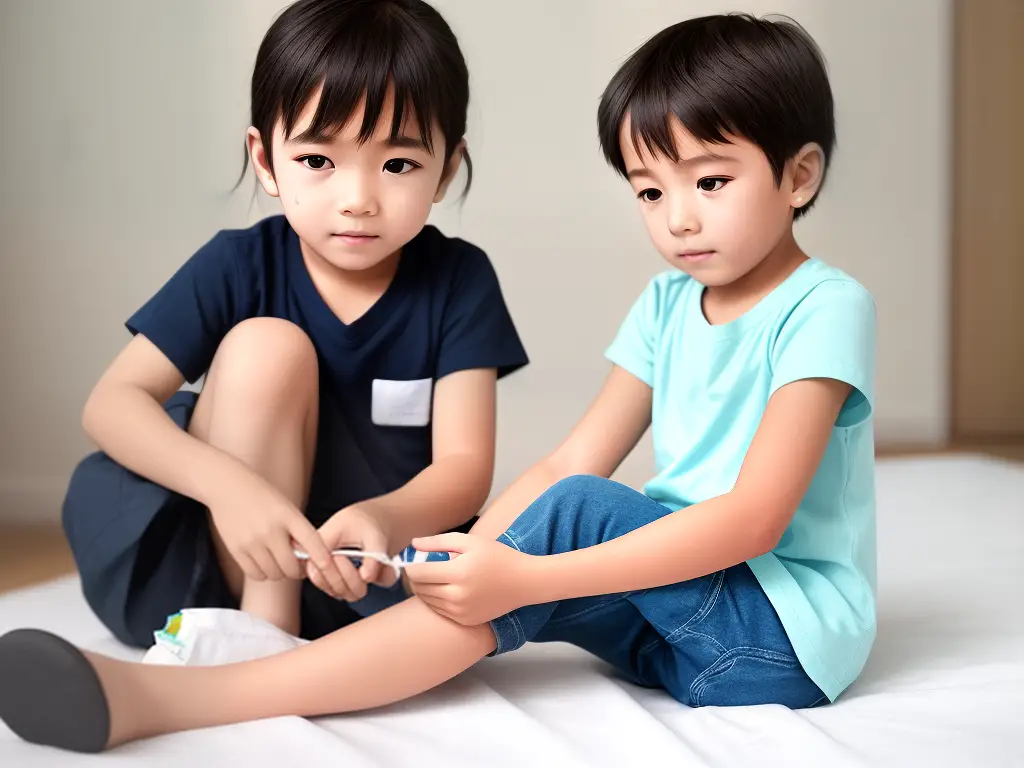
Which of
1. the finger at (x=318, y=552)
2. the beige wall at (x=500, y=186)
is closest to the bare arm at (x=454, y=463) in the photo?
the finger at (x=318, y=552)

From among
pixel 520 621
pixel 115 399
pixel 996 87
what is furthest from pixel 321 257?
pixel 996 87

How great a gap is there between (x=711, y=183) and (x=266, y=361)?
459 millimetres

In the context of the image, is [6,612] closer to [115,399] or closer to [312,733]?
[115,399]

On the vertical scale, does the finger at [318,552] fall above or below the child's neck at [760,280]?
below

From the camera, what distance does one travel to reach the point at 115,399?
1.15m

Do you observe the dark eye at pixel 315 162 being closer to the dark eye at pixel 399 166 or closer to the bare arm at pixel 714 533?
the dark eye at pixel 399 166

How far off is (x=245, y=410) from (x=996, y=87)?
2618 mm

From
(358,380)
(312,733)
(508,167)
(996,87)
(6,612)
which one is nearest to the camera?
(312,733)

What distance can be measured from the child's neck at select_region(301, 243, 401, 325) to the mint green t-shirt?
1.07ft

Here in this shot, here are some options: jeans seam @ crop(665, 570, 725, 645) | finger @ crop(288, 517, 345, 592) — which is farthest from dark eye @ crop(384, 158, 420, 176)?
jeans seam @ crop(665, 570, 725, 645)

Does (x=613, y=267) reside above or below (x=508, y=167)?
below

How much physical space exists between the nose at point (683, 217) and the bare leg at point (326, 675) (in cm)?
38

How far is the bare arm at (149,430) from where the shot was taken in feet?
3.56

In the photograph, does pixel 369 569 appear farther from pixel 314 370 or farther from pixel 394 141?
pixel 394 141
